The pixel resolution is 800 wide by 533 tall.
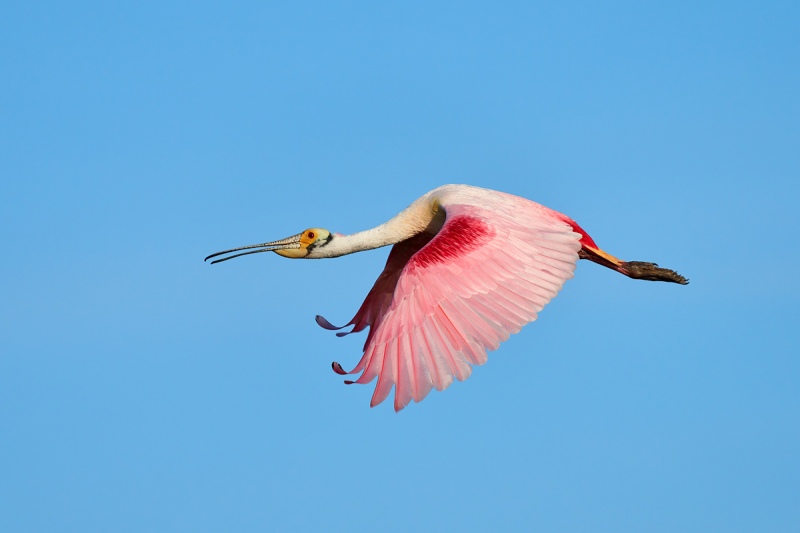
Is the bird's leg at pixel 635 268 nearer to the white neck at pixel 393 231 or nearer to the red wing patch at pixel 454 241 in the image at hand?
the white neck at pixel 393 231

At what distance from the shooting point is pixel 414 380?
14359 millimetres

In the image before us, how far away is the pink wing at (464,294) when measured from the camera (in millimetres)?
14484

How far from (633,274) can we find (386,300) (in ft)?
11.9

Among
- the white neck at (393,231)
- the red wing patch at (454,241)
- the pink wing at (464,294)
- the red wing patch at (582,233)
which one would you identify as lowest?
the pink wing at (464,294)

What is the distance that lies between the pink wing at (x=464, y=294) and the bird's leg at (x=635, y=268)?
1.52m

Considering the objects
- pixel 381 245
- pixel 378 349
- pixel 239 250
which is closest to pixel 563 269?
pixel 378 349

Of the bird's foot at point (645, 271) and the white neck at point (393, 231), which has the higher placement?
the white neck at point (393, 231)

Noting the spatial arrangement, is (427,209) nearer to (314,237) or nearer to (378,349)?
(314,237)

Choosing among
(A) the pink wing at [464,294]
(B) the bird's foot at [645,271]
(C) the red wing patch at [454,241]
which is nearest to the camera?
(A) the pink wing at [464,294]

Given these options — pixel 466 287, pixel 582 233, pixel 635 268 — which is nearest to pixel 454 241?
pixel 466 287

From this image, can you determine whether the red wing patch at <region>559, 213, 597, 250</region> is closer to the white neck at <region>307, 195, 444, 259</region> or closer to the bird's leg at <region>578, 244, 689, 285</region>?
the bird's leg at <region>578, 244, 689, 285</region>

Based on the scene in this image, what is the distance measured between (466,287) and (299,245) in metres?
5.09

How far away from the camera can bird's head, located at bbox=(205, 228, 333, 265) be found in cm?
1983

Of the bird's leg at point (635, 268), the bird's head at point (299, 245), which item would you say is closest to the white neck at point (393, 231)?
the bird's head at point (299, 245)
